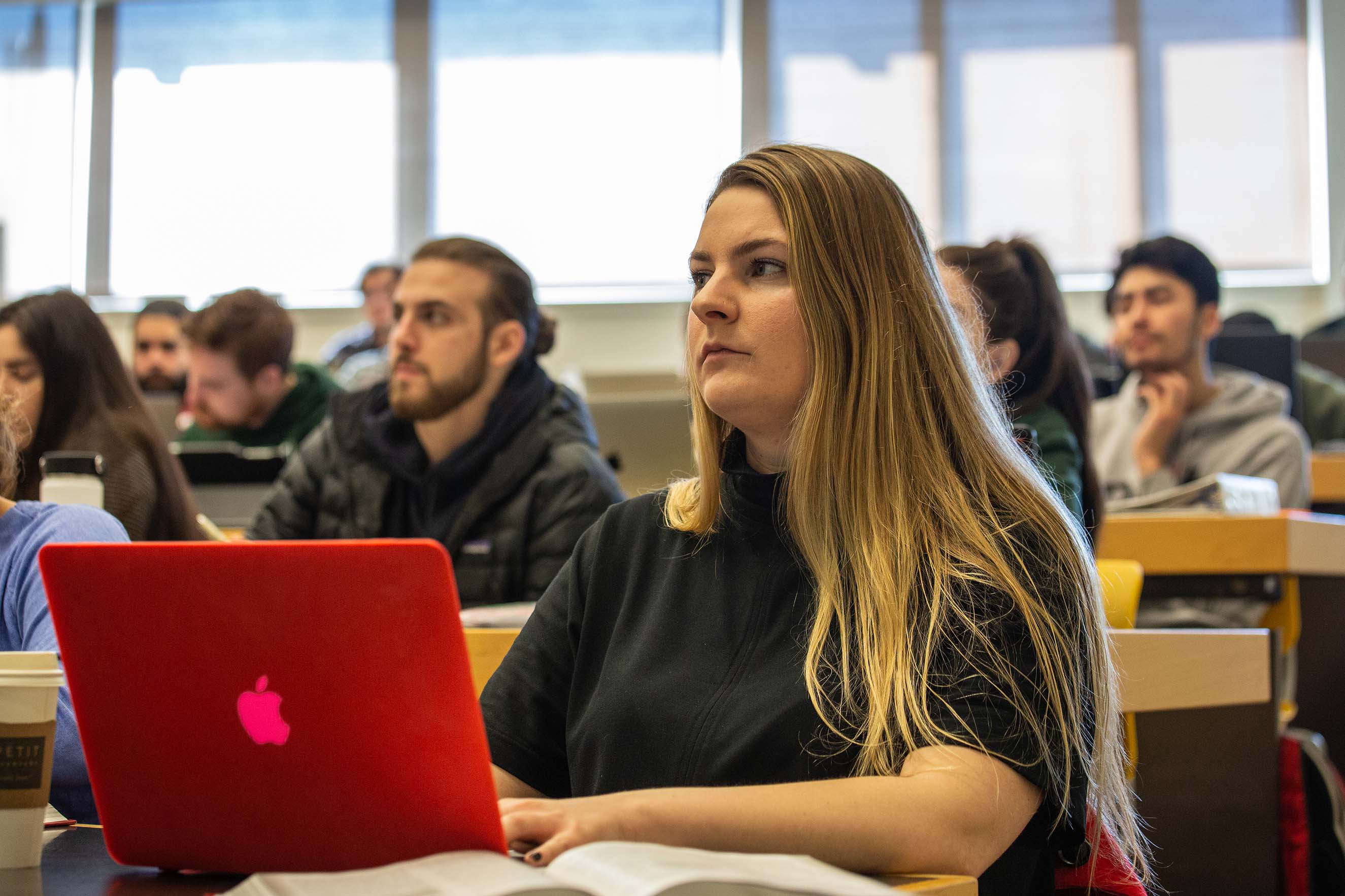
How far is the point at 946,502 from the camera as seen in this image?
1.04 metres

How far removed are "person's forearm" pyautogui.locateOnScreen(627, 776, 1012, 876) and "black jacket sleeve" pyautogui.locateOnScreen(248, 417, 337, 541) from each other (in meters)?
1.79

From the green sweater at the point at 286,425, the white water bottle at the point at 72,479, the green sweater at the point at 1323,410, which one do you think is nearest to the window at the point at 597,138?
the green sweater at the point at 286,425

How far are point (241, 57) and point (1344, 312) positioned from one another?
17.7 feet

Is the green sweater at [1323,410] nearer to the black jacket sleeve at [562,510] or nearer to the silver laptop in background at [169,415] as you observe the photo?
the black jacket sleeve at [562,510]

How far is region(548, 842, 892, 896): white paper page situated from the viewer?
24.1 inches

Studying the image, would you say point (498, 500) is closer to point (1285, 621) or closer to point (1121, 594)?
point (1121, 594)

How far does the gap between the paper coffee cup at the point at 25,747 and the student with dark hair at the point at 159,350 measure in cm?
390

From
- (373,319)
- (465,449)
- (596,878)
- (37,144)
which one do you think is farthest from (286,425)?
(37,144)

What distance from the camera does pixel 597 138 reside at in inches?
254

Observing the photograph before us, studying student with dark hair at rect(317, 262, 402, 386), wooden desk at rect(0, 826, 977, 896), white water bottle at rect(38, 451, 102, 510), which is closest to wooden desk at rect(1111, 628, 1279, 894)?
wooden desk at rect(0, 826, 977, 896)

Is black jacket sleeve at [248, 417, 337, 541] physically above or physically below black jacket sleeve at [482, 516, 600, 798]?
above

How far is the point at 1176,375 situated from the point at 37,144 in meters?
6.07

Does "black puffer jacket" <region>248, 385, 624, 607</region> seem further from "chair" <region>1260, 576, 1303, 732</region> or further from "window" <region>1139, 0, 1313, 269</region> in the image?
"window" <region>1139, 0, 1313, 269</region>

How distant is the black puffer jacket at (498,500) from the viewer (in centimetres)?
224
